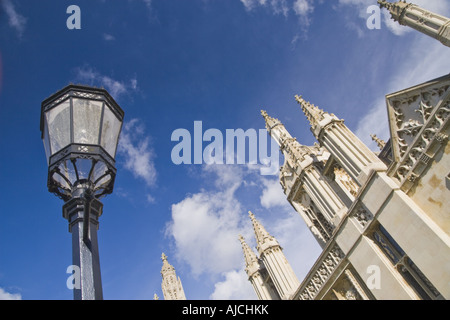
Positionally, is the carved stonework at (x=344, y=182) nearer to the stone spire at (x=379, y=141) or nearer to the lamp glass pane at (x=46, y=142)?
the stone spire at (x=379, y=141)

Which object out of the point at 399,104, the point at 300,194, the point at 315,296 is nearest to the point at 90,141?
the point at 399,104

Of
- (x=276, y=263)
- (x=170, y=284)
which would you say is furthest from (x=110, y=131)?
(x=170, y=284)

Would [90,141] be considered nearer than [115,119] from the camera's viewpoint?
Yes

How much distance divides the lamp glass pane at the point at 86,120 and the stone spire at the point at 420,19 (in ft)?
40.1

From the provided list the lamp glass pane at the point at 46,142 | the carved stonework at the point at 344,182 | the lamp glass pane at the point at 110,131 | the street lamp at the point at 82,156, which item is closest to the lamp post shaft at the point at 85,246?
the street lamp at the point at 82,156

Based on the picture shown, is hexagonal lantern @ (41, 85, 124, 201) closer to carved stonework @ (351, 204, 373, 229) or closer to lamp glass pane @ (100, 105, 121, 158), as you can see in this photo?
lamp glass pane @ (100, 105, 121, 158)

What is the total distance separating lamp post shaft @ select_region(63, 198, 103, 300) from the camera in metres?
3.71

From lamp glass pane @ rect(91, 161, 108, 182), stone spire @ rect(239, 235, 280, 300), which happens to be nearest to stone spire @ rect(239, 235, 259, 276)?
stone spire @ rect(239, 235, 280, 300)

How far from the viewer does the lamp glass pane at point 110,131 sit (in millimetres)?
4925

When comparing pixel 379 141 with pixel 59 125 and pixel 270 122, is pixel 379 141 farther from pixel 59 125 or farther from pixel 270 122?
pixel 59 125

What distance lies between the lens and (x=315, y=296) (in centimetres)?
1605

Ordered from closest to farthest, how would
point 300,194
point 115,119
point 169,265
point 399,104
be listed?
1. point 115,119
2. point 399,104
3. point 300,194
4. point 169,265
